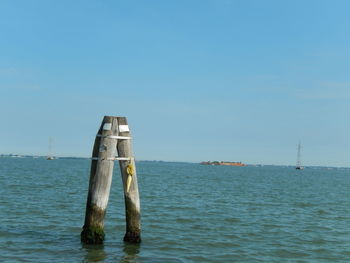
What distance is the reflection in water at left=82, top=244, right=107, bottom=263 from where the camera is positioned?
12155 millimetres

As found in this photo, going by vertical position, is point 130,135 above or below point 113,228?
above

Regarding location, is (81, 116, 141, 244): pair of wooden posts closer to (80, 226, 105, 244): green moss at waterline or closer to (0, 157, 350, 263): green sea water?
(80, 226, 105, 244): green moss at waterline

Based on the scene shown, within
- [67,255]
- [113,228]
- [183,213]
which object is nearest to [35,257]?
[67,255]

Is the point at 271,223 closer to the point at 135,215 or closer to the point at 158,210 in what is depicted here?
the point at 158,210

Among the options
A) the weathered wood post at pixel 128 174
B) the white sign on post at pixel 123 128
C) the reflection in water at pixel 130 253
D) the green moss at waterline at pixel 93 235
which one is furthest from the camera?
the green moss at waterline at pixel 93 235

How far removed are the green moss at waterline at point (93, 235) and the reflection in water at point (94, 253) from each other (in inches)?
5.7

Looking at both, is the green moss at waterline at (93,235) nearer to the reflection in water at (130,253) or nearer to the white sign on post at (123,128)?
the reflection in water at (130,253)

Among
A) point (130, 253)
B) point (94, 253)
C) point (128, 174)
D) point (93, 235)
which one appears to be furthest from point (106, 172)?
point (130, 253)

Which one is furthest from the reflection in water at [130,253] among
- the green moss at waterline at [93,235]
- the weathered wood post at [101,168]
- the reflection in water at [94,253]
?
the weathered wood post at [101,168]

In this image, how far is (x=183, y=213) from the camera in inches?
912

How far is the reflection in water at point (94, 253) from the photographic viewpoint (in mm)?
12155

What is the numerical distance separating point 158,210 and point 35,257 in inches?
475

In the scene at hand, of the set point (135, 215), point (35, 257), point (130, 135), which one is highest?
point (130, 135)

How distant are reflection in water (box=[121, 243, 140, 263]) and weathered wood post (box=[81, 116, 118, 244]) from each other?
1206 mm
